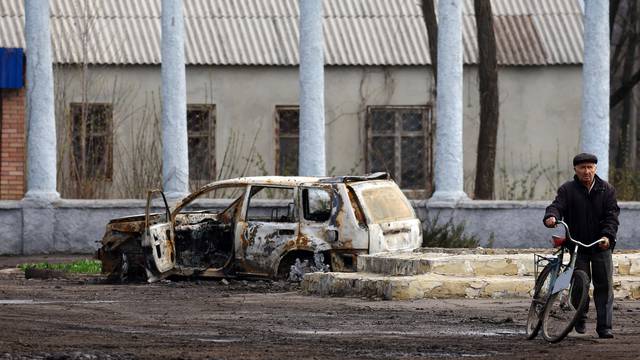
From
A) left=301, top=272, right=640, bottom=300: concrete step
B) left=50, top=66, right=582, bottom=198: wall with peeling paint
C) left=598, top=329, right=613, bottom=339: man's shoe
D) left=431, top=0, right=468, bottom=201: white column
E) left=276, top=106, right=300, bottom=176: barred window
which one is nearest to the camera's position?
left=598, top=329, right=613, bottom=339: man's shoe

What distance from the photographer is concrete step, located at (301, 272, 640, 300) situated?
16.2 metres

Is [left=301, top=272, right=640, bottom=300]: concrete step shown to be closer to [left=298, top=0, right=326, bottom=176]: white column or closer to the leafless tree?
[left=298, top=0, right=326, bottom=176]: white column

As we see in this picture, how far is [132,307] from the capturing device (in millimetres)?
15383

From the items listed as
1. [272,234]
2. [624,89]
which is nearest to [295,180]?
[272,234]

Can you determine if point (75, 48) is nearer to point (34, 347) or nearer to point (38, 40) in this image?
point (38, 40)

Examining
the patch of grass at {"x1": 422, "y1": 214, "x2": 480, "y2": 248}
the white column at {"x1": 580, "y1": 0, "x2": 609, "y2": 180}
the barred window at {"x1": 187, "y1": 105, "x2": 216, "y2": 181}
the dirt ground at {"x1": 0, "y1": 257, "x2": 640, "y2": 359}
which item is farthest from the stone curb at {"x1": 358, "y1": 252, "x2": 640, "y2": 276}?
the barred window at {"x1": 187, "y1": 105, "x2": 216, "y2": 181}

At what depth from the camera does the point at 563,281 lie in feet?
40.7

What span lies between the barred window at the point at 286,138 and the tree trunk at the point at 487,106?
4.67 metres

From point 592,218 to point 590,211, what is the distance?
0.06 meters

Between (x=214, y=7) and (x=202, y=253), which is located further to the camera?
(x=214, y=7)

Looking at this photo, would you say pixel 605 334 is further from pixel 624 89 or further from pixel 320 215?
pixel 624 89

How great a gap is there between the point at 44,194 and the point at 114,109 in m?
5.79

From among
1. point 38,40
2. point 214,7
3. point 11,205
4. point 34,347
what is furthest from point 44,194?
point 34,347

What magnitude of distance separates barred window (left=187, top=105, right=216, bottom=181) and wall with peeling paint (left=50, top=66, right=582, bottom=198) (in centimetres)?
18
